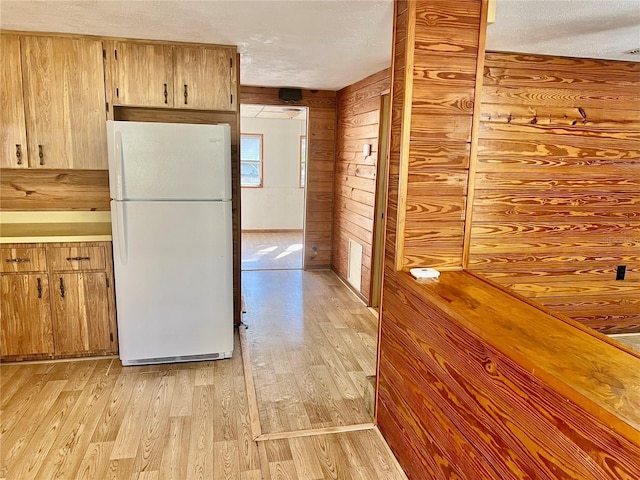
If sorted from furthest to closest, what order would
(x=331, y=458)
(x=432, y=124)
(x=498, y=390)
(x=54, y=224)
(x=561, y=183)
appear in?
1. (x=561, y=183)
2. (x=54, y=224)
3. (x=331, y=458)
4. (x=432, y=124)
5. (x=498, y=390)

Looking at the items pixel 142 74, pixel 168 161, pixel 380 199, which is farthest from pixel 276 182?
pixel 168 161

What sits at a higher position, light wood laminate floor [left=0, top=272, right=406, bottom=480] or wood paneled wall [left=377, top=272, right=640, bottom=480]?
wood paneled wall [left=377, top=272, right=640, bottom=480]

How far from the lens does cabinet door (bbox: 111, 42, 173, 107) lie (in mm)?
2955

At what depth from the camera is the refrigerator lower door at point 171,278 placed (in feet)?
9.31

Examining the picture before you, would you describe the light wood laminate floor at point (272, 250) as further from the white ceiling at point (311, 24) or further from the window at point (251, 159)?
the white ceiling at point (311, 24)

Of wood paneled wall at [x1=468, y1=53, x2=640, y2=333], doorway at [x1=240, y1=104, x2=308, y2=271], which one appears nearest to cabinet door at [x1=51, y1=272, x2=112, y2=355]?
wood paneled wall at [x1=468, y1=53, x2=640, y2=333]

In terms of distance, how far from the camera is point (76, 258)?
9.65 ft

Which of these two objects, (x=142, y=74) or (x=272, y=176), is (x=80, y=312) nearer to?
(x=142, y=74)

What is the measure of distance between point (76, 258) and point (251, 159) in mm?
5286

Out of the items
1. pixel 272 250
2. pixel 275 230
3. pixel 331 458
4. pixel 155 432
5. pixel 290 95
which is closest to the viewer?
pixel 331 458

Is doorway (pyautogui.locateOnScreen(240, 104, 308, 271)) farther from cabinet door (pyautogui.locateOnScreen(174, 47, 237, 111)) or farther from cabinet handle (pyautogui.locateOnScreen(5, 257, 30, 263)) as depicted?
cabinet handle (pyautogui.locateOnScreen(5, 257, 30, 263))

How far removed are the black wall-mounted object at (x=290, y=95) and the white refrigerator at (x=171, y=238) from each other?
2.37 meters

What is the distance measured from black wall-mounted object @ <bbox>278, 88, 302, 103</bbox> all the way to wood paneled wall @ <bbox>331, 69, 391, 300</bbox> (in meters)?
0.49

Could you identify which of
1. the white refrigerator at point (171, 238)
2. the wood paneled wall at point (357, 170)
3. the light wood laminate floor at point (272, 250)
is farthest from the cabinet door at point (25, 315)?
the light wood laminate floor at point (272, 250)
